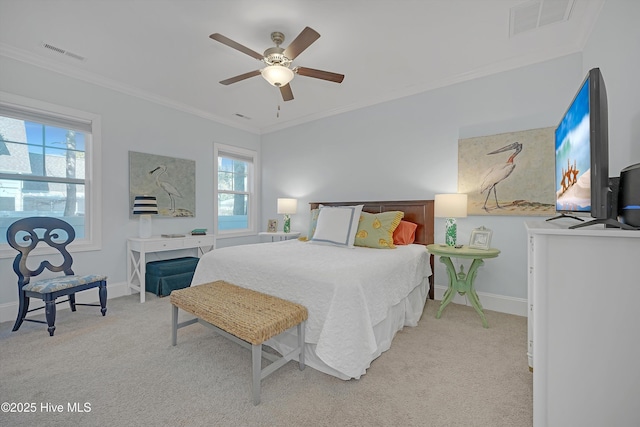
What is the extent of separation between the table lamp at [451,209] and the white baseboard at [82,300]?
4.02 metres

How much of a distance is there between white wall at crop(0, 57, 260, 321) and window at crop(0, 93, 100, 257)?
0.10 metres

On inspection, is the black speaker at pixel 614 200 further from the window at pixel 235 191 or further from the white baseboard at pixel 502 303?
the window at pixel 235 191

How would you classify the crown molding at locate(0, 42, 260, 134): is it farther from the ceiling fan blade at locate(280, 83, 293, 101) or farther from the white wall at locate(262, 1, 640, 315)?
the ceiling fan blade at locate(280, 83, 293, 101)

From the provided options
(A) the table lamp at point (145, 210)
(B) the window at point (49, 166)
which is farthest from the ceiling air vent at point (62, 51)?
(A) the table lamp at point (145, 210)

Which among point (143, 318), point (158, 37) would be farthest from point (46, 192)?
point (158, 37)

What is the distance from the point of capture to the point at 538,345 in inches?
42.1

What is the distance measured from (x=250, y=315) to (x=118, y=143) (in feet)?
10.5

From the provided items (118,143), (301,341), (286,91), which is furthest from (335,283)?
(118,143)

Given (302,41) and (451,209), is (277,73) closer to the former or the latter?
(302,41)

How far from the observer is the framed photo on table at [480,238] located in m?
2.78

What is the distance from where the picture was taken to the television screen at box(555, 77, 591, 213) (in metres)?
1.19

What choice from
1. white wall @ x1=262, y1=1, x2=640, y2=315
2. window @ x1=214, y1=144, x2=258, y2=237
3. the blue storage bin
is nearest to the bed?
Answer: white wall @ x1=262, y1=1, x2=640, y2=315

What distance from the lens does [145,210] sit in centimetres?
342

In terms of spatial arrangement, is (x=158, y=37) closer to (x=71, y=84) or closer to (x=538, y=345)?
(x=71, y=84)
